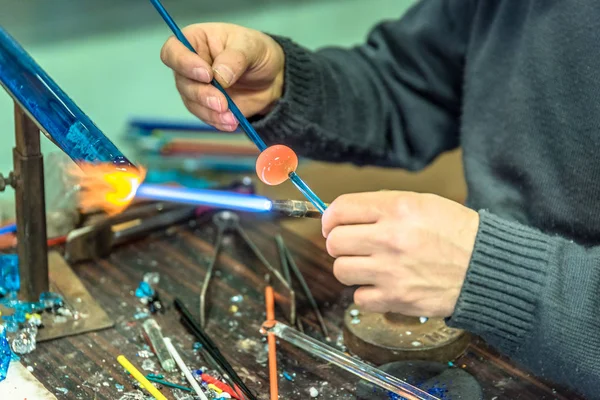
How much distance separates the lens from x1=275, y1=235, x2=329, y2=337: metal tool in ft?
2.58

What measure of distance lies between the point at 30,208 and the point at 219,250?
0.85 feet

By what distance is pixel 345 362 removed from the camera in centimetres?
70

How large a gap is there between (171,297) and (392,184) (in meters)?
0.57

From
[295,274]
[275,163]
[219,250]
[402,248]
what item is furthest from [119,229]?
[402,248]

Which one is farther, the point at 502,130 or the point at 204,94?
the point at 502,130

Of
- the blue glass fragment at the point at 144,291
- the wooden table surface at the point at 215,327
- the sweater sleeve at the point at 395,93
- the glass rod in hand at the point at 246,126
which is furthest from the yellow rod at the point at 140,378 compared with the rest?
the sweater sleeve at the point at 395,93

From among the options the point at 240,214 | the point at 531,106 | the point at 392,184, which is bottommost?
the point at 392,184

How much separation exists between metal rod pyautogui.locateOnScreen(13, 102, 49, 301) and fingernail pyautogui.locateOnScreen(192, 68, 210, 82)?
165 millimetres

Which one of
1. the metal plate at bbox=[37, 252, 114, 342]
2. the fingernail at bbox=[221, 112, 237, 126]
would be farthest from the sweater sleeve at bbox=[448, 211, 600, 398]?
the metal plate at bbox=[37, 252, 114, 342]

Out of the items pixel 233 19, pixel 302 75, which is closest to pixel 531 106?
pixel 302 75

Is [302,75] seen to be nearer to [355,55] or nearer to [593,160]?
[355,55]

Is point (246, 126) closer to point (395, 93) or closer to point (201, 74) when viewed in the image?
point (201, 74)

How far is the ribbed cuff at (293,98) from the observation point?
82cm

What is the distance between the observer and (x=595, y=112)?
0.76 metres
